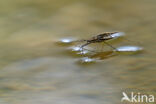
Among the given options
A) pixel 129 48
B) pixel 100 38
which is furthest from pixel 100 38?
pixel 129 48

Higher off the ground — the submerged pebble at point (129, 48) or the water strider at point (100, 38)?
the water strider at point (100, 38)

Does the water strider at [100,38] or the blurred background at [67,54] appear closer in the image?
the blurred background at [67,54]

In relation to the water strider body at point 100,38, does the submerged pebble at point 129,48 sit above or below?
below

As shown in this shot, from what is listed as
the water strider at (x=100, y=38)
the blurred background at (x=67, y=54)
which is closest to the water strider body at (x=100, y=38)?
the water strider at (x=100, y=38)

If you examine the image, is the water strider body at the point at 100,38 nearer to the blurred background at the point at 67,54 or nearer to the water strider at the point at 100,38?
the water strider at the point at 100,38

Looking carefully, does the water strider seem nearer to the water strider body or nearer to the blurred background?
the water strider body

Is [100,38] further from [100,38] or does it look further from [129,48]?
[129,48]

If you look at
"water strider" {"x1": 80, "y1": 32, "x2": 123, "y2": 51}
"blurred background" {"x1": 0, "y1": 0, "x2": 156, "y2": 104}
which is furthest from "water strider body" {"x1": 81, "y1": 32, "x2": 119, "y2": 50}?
"blurred background" {"x1": 0, "y1": 0, "x2": 156, "y2": 104}

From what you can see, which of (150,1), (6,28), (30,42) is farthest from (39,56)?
(150,1)

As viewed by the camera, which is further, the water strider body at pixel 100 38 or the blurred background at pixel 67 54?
the water strider body at pixel 100 38

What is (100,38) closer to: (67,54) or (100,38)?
(100,38)
